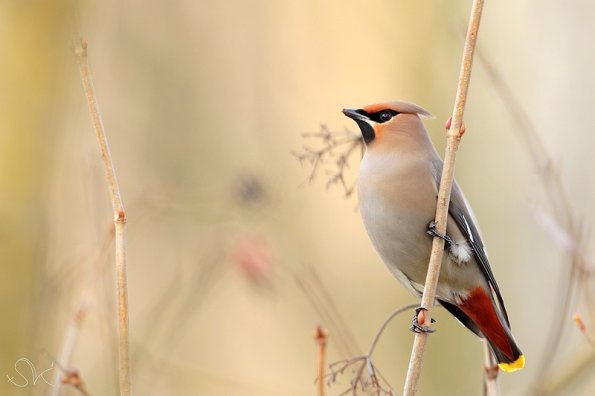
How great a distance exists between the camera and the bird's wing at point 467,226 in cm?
339

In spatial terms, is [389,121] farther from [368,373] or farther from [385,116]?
[368,373]

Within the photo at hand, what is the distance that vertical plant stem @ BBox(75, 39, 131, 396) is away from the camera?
198cm

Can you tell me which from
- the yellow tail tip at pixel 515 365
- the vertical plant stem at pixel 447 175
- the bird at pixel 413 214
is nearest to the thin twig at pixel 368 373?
the vertical plant stem at pixel 447 175

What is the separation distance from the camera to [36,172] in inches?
150

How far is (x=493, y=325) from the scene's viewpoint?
11.6 feet

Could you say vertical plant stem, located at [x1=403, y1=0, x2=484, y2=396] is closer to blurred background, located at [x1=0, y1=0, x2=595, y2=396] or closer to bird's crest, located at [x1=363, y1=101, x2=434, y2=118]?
bird's crest, located at [x1=363, y1=101, x2=434, y2=118]

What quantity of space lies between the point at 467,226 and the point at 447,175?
3.39 feet

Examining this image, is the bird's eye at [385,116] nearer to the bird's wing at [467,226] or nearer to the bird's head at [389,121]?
the bird's head at [389,121]

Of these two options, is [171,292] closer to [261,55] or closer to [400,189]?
[400,189]

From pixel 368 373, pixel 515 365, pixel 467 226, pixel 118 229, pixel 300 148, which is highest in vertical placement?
pixel 118 229

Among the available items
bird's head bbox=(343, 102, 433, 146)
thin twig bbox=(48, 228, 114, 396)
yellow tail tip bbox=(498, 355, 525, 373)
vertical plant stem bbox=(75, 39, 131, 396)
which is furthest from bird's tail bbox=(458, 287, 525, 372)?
vertical plant stem bbox=(75, 39, 131, 396)

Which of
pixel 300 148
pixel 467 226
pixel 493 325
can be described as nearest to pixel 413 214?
pixel 467 226

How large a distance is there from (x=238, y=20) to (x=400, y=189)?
3.84m

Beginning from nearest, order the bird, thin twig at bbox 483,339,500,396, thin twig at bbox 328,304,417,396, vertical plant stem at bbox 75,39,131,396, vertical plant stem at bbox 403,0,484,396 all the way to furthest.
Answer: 1. vertical plant stem at bbox 75,39,131,396
2. vertical plant stem at bbox 403,0,484,396
3. thin twig at bbox 483,339,500,396
4. thin twig at bbox 328,304,417,396
5. the bird
